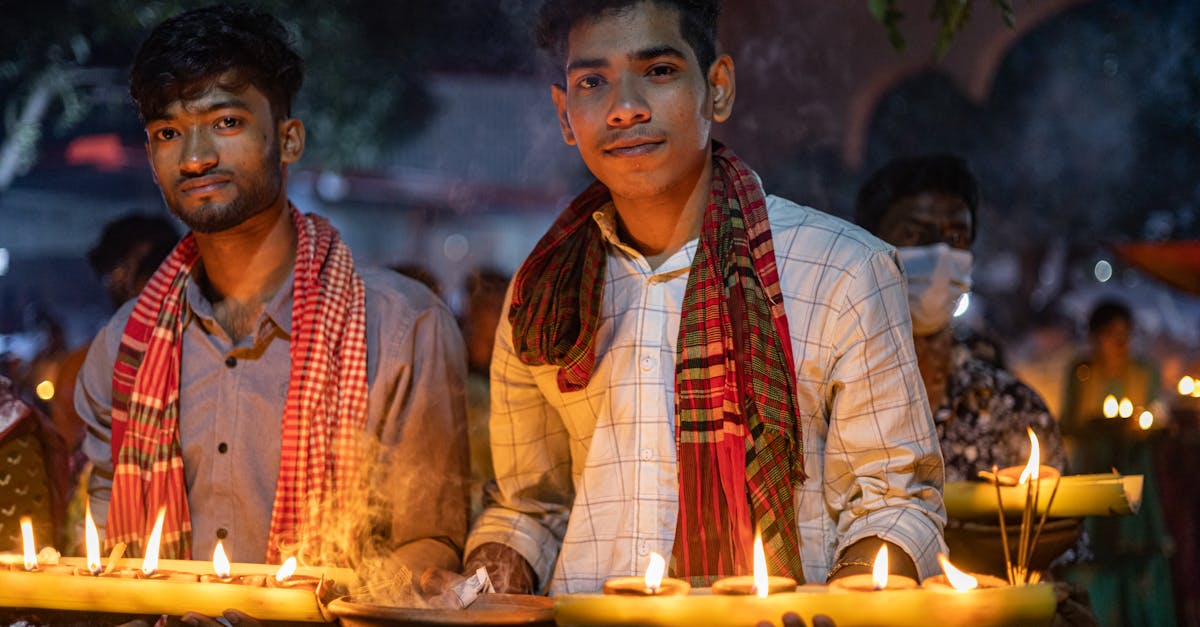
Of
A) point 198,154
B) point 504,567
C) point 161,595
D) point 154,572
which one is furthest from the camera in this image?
point 198,154

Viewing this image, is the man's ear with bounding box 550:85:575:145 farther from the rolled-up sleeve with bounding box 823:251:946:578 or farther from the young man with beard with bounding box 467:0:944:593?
the rolled-up sleeve with bounding box 823:251:946:578

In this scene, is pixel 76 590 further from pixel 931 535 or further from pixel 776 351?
pixel 931 535

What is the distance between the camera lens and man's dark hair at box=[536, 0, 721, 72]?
9.86 feet

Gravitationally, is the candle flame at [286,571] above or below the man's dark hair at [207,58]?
below

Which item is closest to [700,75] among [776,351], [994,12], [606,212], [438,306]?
[606,212]

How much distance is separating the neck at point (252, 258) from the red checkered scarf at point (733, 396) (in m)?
1.26

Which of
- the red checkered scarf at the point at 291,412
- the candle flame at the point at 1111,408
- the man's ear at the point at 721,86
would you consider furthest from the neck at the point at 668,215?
the candle flame at the point at 1111,408

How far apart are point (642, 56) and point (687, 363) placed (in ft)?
2.53

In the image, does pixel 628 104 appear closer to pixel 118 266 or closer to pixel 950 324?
pixel 950 324

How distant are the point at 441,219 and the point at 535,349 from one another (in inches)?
632

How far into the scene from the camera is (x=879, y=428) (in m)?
2.72

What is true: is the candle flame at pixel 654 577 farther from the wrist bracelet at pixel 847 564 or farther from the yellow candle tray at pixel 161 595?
the yellow candle tray at pixel 161 595

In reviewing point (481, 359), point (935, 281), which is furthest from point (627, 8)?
point (481, 359)

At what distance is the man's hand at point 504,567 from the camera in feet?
10.1
